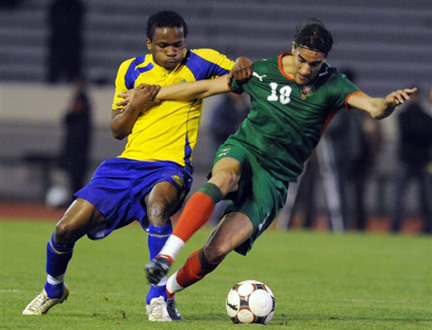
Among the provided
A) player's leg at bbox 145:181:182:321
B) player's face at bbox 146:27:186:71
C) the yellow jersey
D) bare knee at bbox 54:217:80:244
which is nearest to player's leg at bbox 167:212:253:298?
player's leg at bbox 145:181:182:321

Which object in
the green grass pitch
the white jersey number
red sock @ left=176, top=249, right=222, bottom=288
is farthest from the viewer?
the white jersey number

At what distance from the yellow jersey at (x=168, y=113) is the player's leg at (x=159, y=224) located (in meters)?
0.29

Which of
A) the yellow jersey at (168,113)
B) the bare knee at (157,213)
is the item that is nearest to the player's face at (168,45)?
the yellow jersey at (168,113)

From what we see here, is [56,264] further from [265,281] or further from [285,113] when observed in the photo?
[265,281]

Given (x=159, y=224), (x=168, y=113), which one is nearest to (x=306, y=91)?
(x=168, y=113)

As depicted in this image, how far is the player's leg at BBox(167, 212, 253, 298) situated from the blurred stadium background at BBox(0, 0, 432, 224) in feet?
46.0

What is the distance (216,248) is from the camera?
6.24m

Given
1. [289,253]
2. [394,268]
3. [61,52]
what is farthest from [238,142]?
[61,52]

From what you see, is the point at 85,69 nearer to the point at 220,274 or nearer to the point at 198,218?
the point at 220,274

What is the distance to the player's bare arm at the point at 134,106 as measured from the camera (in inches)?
256

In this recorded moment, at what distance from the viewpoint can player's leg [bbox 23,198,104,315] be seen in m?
6.31

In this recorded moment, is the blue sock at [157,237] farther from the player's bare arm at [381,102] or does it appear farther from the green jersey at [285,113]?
the player's bare arm at [381,102]

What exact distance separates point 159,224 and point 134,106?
79 centimetres

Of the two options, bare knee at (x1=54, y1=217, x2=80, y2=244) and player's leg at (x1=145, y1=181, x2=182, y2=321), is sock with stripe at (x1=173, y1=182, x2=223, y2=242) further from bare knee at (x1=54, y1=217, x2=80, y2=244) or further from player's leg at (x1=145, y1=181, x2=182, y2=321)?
bare knee at (x1=54, y1=217, x2=80, y2=244)
